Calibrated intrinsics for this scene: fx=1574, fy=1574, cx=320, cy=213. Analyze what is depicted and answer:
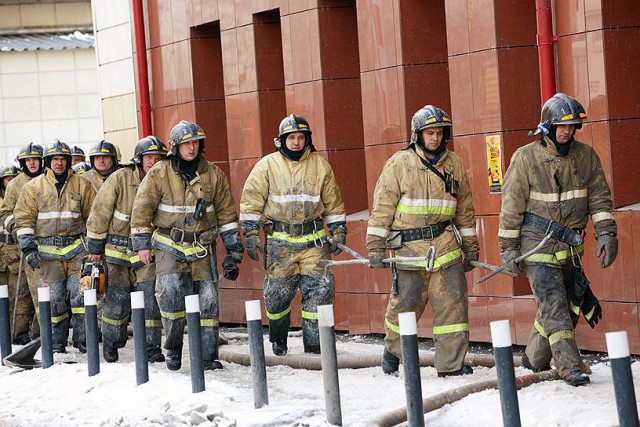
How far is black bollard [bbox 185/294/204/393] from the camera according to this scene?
464 inches

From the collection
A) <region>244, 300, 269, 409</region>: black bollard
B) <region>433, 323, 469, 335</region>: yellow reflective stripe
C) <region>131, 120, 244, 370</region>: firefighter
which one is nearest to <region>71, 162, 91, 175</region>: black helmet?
<region>131, 120, 244, 370</region>: firefighter

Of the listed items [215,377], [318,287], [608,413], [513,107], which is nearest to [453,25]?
[513,107]

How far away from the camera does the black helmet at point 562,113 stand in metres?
11.1

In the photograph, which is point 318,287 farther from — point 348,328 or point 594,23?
point 594,23

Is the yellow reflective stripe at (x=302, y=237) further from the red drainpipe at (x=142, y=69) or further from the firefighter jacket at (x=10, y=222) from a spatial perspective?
the red drainpipe at (x=142, y=69)

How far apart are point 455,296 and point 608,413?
2.41m

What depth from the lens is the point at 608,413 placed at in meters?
9.86

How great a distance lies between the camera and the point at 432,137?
39.7 ft

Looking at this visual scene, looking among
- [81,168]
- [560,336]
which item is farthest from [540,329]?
[81,168]

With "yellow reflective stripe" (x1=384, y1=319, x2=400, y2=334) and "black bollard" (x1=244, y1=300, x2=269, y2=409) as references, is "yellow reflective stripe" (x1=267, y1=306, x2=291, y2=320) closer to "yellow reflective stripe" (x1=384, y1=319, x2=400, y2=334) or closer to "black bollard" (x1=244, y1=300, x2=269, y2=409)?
"yellow reflective stripe" (x1=384, y1=319, x2=400, y2=334)

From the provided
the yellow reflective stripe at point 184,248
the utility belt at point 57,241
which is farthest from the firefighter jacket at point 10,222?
the yellow reflective stripe at point 184,248

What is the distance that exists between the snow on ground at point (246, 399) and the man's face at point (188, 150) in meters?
1.85

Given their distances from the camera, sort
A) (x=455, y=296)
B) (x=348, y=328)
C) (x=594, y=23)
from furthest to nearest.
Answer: (x=348, y=328) → (x=594, y=23) → (x=455, y=296)

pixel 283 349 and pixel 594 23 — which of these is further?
pixel 283 349
